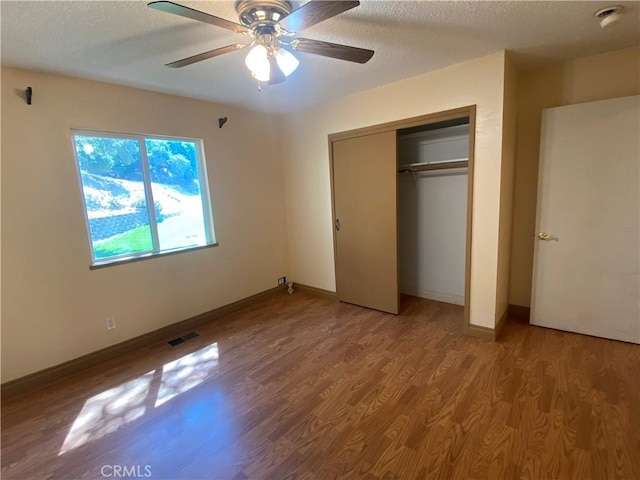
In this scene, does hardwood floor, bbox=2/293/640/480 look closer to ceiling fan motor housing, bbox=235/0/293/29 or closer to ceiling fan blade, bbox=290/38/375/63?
ceiling fan blade, bbox=290/38/375/63

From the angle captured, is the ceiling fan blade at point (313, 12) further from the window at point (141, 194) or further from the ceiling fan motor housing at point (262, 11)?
the window at point (141, 194)

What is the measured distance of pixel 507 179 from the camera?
9.35 ft

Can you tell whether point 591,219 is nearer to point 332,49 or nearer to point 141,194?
point 332,49

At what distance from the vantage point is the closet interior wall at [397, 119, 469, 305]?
11.5 ft

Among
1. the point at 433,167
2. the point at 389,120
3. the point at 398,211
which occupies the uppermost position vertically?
the point at 389,120

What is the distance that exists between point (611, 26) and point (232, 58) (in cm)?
260

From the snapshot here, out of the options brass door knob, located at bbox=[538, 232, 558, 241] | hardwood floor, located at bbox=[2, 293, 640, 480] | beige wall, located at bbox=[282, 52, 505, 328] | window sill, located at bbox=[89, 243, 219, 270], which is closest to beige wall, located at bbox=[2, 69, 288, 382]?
window sill, located at bbox=[89, 243, 219, 270]

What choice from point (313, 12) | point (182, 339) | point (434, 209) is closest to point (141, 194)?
point (182, 339)

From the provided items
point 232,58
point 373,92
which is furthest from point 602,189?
point 232,58

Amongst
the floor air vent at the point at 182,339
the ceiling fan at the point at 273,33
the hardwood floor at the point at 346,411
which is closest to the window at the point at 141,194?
the floor air vent at the point at 182,339

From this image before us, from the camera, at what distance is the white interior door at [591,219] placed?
8.39ft

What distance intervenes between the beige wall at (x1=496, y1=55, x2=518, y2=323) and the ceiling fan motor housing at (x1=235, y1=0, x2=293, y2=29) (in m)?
1.93

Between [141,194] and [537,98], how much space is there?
→ 3.95 m

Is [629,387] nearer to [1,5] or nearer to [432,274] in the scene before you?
[432,274]
